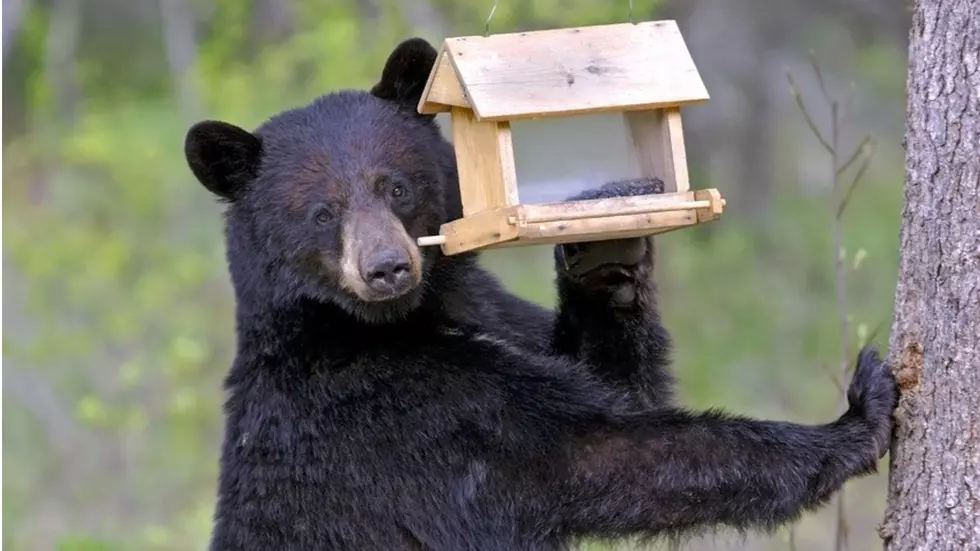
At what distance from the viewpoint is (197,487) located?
11.0 metres

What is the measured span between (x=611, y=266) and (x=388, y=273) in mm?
852

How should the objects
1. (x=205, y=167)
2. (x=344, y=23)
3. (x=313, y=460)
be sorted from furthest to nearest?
1. (x=344, y=23)
2. (x=205, y=167)
3. (x=313, y=460)

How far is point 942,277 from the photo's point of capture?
3.47 metres

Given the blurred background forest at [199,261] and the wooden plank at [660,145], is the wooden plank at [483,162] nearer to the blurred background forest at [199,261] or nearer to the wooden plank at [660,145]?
the wooden plank at [660,145]

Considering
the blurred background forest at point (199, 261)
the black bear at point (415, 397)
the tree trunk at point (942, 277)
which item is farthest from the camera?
the blurred background forest at point (199, 261)

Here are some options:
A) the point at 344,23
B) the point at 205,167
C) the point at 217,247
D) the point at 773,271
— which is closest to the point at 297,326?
the point at 205,167

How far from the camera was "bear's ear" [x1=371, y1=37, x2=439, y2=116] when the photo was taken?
4.39 metres

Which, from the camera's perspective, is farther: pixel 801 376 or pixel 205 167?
pixel 801 376

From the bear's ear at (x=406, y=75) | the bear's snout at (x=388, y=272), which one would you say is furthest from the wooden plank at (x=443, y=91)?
the bear's snout at (x=388, y=272)

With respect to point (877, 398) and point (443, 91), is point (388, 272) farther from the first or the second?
point (877, 398)

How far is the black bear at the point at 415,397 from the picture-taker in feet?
13.1

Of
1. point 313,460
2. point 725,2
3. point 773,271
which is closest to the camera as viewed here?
point 313,460

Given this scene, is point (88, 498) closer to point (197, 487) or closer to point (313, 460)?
point (197, 487)

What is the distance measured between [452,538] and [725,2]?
453 inches
